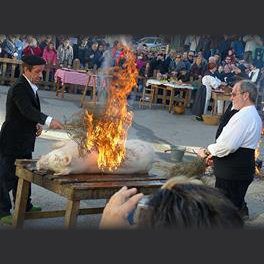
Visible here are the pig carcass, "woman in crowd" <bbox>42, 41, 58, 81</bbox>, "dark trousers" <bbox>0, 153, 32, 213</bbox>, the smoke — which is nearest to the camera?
the smoke

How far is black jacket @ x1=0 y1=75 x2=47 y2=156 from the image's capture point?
195 inches

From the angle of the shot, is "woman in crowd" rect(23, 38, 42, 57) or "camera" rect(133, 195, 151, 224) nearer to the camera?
"camera" rect(133, 195, 151, 224)

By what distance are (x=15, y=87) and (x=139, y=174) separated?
4.41 feet

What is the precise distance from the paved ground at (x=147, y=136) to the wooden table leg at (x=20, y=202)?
9 centimetres

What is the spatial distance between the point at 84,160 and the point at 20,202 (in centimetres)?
72

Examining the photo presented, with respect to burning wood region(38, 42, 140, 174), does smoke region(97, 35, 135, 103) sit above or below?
above

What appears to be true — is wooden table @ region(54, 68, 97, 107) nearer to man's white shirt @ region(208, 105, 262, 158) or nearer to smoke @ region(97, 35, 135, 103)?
smoke @ region(97, 35, 135, 103)

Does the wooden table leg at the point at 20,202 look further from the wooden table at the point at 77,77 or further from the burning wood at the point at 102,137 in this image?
the wooden table at the point at 77,77

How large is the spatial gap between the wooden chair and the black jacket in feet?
36.9

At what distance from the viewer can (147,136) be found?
1140 centimetres

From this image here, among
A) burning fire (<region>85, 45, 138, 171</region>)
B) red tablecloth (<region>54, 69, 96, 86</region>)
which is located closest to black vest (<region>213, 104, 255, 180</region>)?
burning fire (<region>85, 45, 138, 171</region>)

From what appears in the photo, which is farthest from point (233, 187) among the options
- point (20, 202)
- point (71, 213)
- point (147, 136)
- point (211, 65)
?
point (211, 65)

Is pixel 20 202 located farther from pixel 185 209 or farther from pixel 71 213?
pixel 185 209

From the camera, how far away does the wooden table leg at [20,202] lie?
4855 mm
